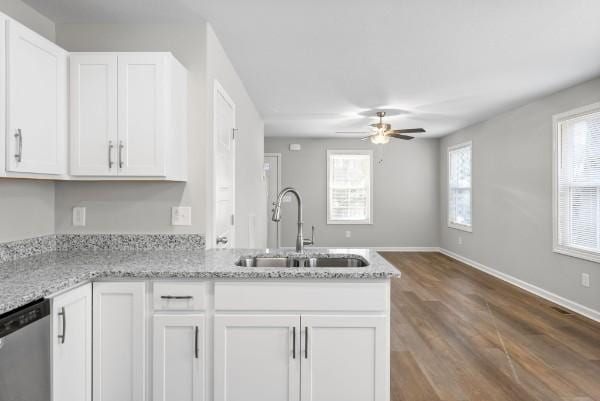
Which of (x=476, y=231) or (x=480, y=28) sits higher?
(x=480, y=28)

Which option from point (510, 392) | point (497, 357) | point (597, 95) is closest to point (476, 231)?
point (597, 95)

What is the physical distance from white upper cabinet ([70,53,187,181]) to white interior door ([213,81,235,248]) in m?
0.52

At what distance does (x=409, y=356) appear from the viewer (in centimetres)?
282

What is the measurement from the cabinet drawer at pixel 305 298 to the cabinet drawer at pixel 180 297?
0.35 feet

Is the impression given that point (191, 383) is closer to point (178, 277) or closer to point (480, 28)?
point (178, 277)

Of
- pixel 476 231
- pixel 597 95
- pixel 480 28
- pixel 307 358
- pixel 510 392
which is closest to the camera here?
pixel 307 358

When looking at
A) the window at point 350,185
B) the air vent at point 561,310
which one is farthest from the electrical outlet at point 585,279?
the window at point 350,185

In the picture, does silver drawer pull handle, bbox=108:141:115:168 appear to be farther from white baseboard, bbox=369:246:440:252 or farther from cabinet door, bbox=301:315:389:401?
white baseboard, bbox=369:246:440:252

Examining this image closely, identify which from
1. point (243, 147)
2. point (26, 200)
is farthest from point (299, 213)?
point (243, 147)

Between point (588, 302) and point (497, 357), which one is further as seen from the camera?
point (588, 302)

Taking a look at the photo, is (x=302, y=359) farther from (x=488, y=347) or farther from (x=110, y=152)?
(x=488, y=347)

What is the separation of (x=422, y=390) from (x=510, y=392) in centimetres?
55

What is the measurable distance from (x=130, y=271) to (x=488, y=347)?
110 inches

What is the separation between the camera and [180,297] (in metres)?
1.77
